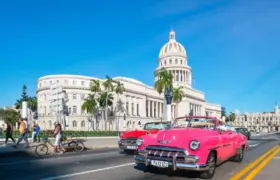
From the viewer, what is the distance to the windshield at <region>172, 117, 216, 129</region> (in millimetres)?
9055

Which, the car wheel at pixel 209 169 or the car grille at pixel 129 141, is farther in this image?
the car grille at pixel 129 141

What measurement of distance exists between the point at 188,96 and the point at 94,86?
183 ft

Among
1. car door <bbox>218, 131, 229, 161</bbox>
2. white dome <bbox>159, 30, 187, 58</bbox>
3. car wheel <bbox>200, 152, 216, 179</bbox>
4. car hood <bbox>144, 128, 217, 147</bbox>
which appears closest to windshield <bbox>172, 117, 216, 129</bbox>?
car door <bbox>218, 131, 229, 161</bbox>

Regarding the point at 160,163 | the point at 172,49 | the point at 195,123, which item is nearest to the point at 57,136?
the point at 195,123

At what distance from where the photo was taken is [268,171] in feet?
29.5

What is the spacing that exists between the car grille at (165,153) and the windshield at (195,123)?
2.04 meters

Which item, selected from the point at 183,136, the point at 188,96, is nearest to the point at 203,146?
the point at 183,136

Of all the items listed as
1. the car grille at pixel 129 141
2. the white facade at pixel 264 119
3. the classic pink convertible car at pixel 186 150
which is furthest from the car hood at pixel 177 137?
the white facade at pixel 264 119

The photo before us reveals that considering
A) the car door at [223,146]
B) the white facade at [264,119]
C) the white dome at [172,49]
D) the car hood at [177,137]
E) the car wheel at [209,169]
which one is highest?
the white dome at [172,49]

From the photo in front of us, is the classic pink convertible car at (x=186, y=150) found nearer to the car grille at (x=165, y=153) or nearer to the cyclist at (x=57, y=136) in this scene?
the car grille at (x=165, y=153)

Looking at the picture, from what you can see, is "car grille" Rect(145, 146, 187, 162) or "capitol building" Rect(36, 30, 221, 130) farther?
"capitol building" Rect(36, 30, 221, 130)

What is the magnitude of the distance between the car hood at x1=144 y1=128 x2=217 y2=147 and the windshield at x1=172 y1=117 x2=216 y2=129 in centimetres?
88

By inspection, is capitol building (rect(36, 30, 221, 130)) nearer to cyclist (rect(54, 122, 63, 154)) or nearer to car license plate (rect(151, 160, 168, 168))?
cyclist (rect(54, 122, 63, 154))

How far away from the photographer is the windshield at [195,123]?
9.05 metres
